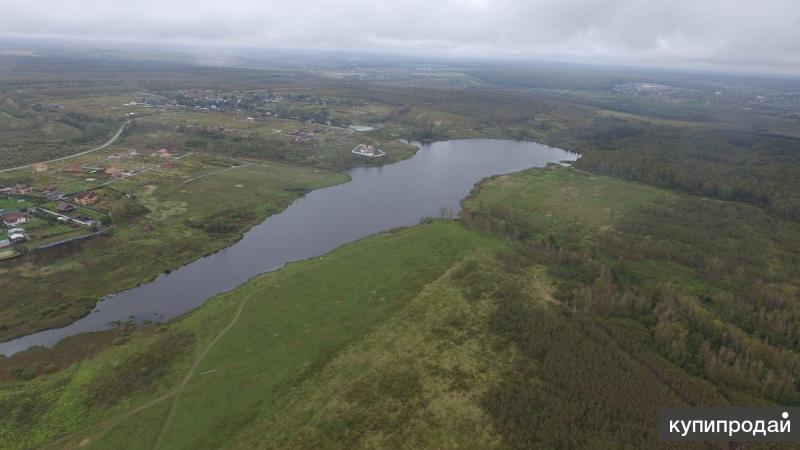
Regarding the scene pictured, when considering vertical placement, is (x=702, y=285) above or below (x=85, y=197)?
below

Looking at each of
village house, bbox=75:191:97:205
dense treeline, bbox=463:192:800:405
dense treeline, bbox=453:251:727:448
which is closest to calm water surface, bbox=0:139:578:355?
dense treeline, bbox=463:192:800:405

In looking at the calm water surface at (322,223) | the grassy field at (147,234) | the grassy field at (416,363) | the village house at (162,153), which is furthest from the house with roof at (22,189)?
the grassy field at (416,363)

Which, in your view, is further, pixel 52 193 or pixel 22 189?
pixel 22 189

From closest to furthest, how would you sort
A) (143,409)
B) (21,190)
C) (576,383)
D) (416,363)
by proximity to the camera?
(143,409) → (576,383) → (416,363) → (21,190)

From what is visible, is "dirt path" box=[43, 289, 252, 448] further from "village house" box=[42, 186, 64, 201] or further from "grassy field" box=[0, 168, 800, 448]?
"village house" box=[42, 186, 64, 201]

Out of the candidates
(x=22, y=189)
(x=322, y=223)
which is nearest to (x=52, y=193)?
(x=22, y=189)

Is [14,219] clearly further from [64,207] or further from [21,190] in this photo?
[21,190]
